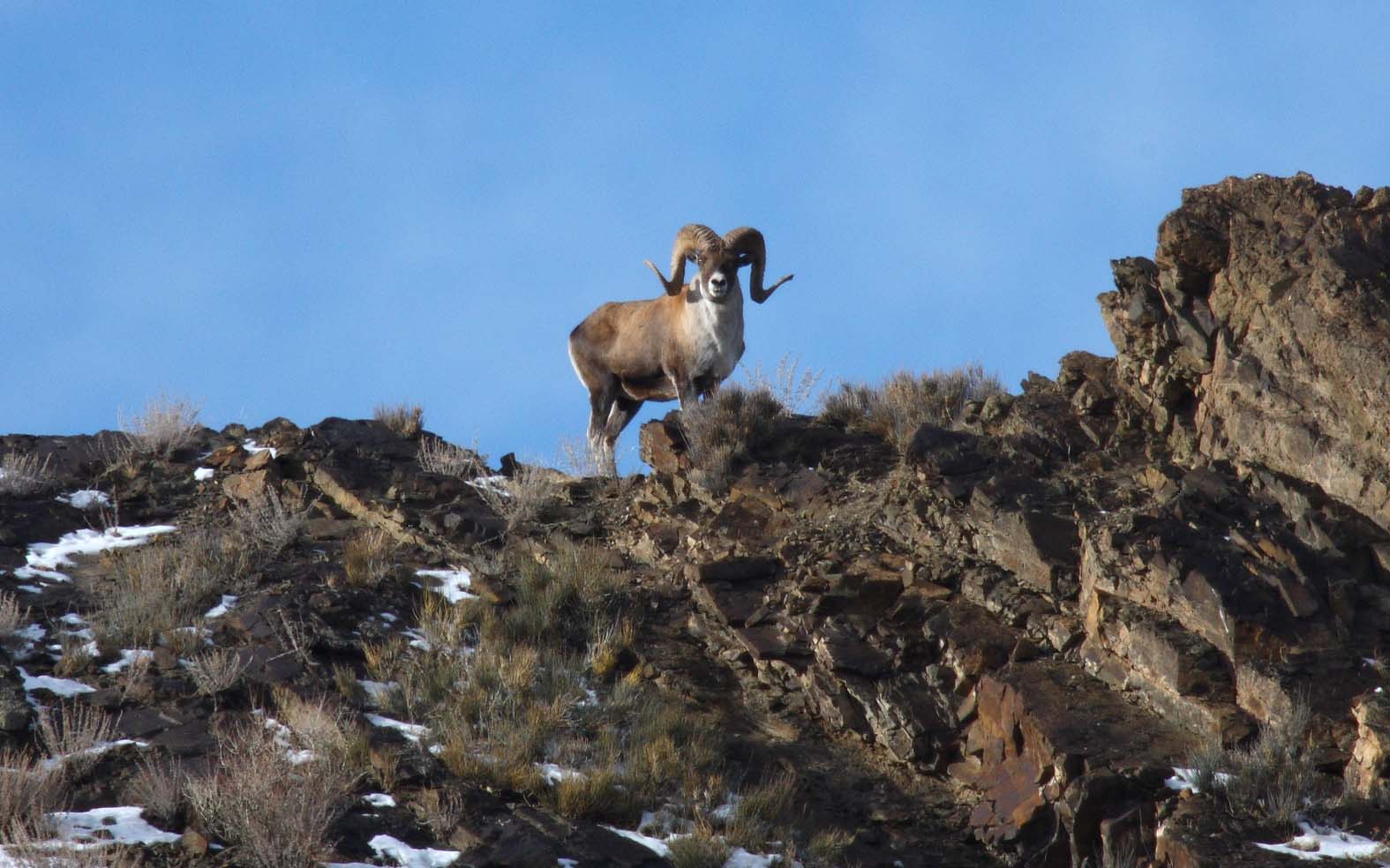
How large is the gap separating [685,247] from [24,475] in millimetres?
7590

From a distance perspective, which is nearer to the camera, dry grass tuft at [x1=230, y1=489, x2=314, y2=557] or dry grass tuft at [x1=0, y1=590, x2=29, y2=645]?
dry grass tuft at [x1=0, y1=590, x2=29, y2=645]

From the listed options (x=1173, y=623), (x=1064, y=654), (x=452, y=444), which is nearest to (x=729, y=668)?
(x=1064, y=654)

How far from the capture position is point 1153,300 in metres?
11.4

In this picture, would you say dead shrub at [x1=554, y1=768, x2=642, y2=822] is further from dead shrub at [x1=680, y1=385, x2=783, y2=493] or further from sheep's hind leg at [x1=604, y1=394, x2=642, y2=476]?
sheep's hind leg at [x1=604, y1=394, x2=642, y2=476]

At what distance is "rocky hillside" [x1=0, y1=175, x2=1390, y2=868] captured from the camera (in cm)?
770

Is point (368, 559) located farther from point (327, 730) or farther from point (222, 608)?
point (327, 730)

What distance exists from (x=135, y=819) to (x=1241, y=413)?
7.99m

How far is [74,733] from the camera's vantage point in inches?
333

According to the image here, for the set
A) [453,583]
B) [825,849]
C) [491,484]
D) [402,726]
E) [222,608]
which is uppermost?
[491,484]

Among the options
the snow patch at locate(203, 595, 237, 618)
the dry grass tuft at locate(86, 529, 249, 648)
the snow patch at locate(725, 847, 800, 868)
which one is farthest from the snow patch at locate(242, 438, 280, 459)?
the snow patch at locate(725, 847, 800, 868)

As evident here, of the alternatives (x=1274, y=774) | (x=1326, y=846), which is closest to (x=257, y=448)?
(x=1274, y=774)

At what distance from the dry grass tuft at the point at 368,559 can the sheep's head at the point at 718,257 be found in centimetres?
528

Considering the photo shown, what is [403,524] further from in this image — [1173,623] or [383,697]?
[1173,623]

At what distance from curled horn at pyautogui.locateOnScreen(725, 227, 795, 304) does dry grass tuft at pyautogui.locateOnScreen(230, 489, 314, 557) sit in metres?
6.21
